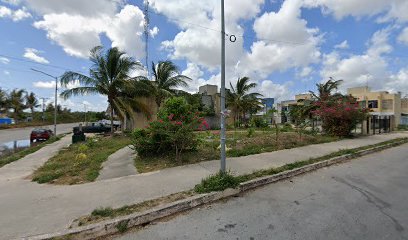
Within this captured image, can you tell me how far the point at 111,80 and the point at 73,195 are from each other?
14.4m

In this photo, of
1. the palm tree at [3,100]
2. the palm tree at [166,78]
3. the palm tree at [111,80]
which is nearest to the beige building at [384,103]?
the palm tree at [166,78]

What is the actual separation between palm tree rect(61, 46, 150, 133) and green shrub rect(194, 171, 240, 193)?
45.1ft

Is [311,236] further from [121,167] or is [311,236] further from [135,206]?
[121,167]

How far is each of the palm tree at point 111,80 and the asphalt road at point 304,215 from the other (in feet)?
47.6

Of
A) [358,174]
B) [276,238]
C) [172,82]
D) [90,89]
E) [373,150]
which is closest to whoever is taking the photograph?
[276,238]

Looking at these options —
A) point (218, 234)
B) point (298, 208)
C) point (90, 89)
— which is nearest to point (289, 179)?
point (298, 208)

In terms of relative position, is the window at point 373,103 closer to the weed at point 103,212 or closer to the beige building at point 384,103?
the beige building at point 384,103

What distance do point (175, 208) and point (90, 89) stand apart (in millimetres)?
16101

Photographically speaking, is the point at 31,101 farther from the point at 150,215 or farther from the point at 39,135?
the point at 150,215

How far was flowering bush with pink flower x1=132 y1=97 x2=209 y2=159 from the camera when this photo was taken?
7832 millimetres

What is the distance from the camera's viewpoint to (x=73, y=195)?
205 inches

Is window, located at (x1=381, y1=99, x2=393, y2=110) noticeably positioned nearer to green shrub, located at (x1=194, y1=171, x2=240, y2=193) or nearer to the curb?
the curb

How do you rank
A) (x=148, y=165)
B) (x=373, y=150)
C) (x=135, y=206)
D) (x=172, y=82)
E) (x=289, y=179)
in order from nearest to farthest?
(x=135, y=206) < (x=289, y=179) < (x=148, y=165) < (x=373, y=150) < (x=172, y=82)

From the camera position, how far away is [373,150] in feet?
37.5
